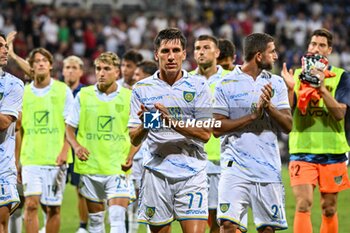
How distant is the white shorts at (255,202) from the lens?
7.52 metres

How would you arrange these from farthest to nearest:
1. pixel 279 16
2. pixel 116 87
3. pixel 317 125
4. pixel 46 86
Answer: pixel 279 16 → pixel 46 86 → pixel 116 87 → pixel 317 125

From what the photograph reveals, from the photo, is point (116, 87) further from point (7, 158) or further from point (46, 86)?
point (7, 158)

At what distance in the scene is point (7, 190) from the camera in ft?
26.0

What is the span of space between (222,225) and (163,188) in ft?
2.23

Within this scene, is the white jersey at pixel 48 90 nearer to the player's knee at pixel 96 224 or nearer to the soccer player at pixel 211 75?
the player's knee at pixel 96 224

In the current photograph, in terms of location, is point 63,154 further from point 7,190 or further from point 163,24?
point 163,24

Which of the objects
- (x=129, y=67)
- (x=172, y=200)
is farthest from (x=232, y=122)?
(x=129, y=67)

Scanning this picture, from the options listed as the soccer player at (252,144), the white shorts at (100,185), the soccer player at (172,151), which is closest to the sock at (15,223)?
the white shorts at (100,185)

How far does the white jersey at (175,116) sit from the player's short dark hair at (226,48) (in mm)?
2947

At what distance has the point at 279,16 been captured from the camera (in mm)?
28641

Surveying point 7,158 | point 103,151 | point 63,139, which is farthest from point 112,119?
point 7,158

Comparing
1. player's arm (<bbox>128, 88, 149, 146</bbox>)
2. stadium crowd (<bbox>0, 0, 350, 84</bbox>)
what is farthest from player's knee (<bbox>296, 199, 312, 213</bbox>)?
stadium crowd (<bbox>0, 0, 350, 84</bbox>)

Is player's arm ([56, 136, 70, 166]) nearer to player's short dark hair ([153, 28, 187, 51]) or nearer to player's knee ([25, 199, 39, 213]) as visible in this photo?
player's knee ([25, 199, 39, 213])

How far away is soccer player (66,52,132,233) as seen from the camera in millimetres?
9781
